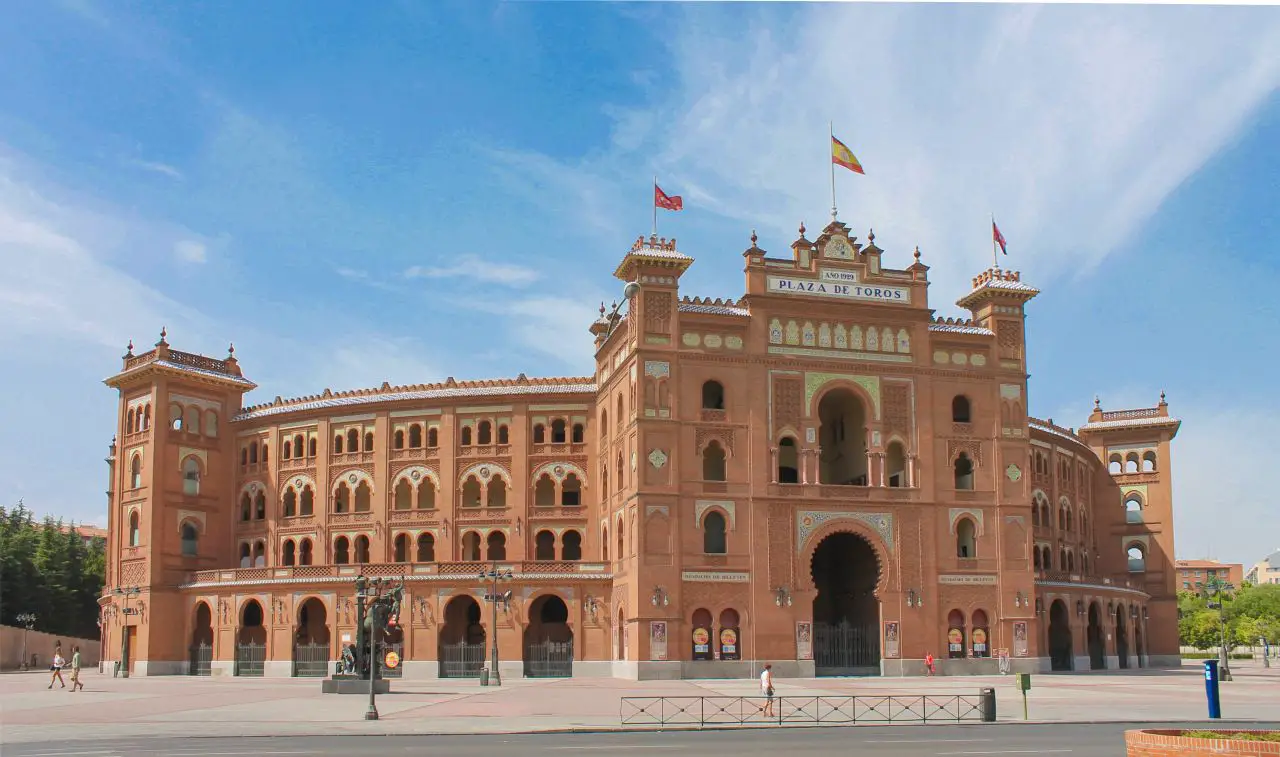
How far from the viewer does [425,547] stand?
71.5 metres

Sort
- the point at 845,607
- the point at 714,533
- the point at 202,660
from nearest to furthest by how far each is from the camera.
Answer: the point at 714,533, the point at 845,607, the point at 202,660

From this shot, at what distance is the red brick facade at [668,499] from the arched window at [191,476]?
10cm

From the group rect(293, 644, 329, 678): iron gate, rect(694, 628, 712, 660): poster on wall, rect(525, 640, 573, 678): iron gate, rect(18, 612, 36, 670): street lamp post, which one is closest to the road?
rect(694, 628, 712, 660): poster on wall

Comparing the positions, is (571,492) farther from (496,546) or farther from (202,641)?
(202,641)

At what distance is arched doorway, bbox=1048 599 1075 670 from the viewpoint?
69.4 metres

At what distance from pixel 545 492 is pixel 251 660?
17723 millimetres

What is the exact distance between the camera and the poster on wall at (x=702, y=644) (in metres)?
58.1

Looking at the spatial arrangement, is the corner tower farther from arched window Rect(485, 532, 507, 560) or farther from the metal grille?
the metal grille

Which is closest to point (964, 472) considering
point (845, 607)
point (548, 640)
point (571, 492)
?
point (845, 607)

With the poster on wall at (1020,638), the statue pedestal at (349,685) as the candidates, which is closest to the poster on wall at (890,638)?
the poster on wall at (1020,638)

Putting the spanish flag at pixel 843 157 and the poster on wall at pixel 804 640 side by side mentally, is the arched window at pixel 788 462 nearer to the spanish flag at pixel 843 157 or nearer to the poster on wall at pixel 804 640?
the poster on wall at pixel 804 640

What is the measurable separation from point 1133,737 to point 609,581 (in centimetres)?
4584

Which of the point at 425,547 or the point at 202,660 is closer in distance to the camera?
the point at 202,660

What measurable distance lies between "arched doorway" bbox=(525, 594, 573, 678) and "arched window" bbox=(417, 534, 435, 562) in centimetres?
774
